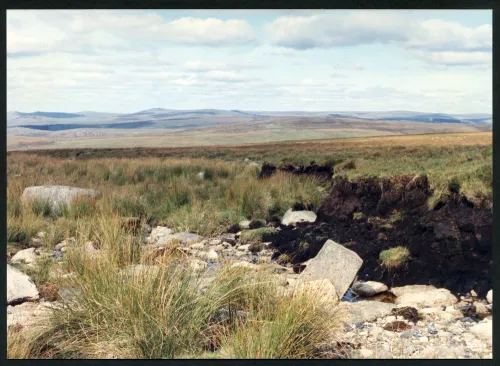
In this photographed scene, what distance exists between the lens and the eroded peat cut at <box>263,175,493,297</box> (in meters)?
6.98

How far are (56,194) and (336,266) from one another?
261 inches

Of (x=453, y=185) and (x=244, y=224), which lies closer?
(x=453, y=185)

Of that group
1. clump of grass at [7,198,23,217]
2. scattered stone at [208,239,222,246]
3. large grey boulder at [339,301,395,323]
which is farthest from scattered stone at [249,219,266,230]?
large grey boulder at [339,301,395,323]

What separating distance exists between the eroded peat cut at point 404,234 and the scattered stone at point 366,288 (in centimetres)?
34

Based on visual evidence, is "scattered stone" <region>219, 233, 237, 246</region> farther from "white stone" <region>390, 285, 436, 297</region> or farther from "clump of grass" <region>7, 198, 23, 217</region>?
"clump of grass" <region>7, 198, 23, 217</region>

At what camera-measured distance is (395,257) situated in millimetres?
7344

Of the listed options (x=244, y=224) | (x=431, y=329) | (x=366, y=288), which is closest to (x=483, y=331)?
(x=431, y=329)

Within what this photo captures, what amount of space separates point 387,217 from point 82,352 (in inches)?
220

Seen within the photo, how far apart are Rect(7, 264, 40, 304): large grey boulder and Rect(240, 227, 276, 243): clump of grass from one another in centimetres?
379

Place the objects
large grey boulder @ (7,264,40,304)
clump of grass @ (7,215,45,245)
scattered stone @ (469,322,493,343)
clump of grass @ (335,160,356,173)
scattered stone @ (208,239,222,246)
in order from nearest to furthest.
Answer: scattered stone @ (469,322,493,343)
large grey boulder @ (7,264,40,304)
scattered stone @ (208,239,222,246)
clump of grass @ (7,215,45,245)
clump of grass @ (335,160,356,173)

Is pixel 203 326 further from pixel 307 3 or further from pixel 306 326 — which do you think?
pixel 307 3

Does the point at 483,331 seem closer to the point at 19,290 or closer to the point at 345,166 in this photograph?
the point at 19,290

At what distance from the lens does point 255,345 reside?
4020 millimetres

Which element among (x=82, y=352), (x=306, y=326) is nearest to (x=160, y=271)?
(x=82, y=352)
